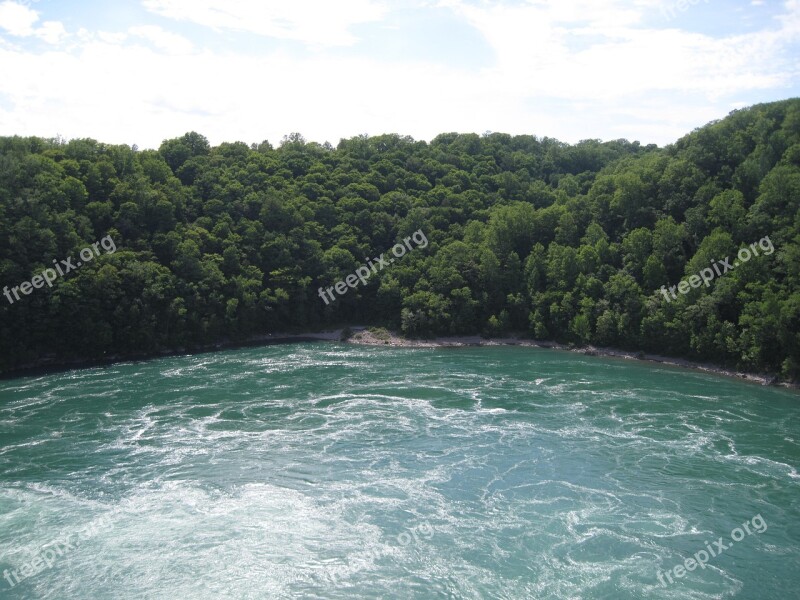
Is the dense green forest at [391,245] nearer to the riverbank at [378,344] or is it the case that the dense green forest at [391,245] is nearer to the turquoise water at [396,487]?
the riverbank at [378,344]

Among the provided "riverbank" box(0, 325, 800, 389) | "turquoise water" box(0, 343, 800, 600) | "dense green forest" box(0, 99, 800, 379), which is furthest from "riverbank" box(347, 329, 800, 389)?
"turquoise water" box(0, 343, 800, 600)

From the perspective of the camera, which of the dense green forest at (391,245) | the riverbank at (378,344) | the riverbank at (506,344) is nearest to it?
the riverbank at (378,344)

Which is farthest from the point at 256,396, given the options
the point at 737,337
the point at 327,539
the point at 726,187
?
the point at 726,187

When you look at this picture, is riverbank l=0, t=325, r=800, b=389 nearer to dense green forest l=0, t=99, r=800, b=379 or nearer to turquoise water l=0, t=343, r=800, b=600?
dense green forest l=0, t=99, r=800, b=379

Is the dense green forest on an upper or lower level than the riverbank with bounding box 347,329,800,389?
upper

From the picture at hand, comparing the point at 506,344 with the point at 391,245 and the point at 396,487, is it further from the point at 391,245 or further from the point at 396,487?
the point at 396,487

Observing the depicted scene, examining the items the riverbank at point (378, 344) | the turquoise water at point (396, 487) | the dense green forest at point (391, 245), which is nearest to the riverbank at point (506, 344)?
the riverbank at point (378, 344)
